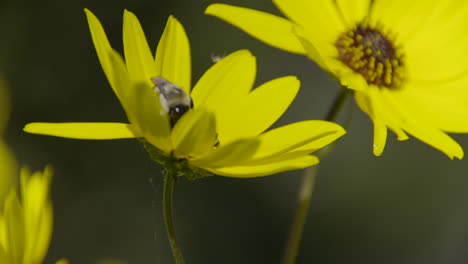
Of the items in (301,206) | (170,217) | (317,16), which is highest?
(317,16)

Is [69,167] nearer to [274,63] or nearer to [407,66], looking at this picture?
[274,63]

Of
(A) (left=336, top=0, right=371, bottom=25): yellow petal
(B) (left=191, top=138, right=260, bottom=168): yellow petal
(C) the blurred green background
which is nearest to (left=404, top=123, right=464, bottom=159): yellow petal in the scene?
(A) (left=336, top=0, right=371, bottom=25): yellow petal

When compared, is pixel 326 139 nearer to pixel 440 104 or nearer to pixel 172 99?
pixel 172 99

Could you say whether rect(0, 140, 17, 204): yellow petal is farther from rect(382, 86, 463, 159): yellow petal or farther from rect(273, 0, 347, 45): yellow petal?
rect(382, 86, 463, 159): yellow petal

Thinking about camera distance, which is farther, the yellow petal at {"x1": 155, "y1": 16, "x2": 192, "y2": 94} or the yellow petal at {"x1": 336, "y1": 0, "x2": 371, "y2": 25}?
the yellow petal at {"x1": 336, "y1": 0, "x2": 371, "y2": 25}

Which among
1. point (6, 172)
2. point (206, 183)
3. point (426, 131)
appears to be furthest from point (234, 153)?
point (206, 183)

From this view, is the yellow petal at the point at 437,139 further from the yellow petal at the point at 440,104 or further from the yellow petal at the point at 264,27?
the yellow petal at the point at 264,27
